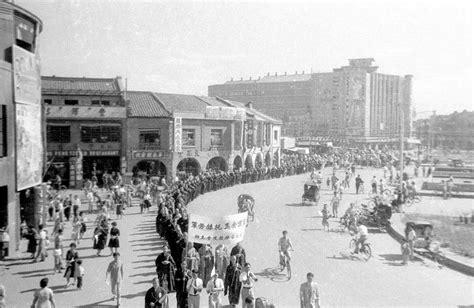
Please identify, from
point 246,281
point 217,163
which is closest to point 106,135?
point 217,163

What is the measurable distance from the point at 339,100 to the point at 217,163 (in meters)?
70.9

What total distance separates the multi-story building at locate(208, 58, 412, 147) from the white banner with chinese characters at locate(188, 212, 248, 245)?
311 ft

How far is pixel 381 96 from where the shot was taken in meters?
118

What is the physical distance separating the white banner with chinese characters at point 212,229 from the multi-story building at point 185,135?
28344 mm

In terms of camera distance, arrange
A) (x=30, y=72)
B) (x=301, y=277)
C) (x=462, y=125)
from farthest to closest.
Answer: (x=462, y=125)
(x=30, y=72)
(x=301, y=277)

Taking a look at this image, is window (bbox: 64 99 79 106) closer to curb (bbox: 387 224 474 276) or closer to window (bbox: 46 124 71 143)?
window (bbox: 46 124 71 143)

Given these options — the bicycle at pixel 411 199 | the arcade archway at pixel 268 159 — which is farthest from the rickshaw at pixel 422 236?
the arcade archway at pixel 268 159

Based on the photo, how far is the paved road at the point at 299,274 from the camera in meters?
14.1

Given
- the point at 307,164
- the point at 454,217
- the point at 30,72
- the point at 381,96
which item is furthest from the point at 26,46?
the point at 381,96

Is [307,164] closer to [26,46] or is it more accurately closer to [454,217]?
[454,217]

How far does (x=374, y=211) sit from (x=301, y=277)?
10280mm

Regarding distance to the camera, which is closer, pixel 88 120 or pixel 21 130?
pixel 21 130

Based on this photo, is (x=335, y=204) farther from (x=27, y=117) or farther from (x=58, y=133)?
(x=58, y=133)

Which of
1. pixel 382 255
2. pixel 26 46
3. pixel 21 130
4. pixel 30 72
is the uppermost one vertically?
pixel 26 46
